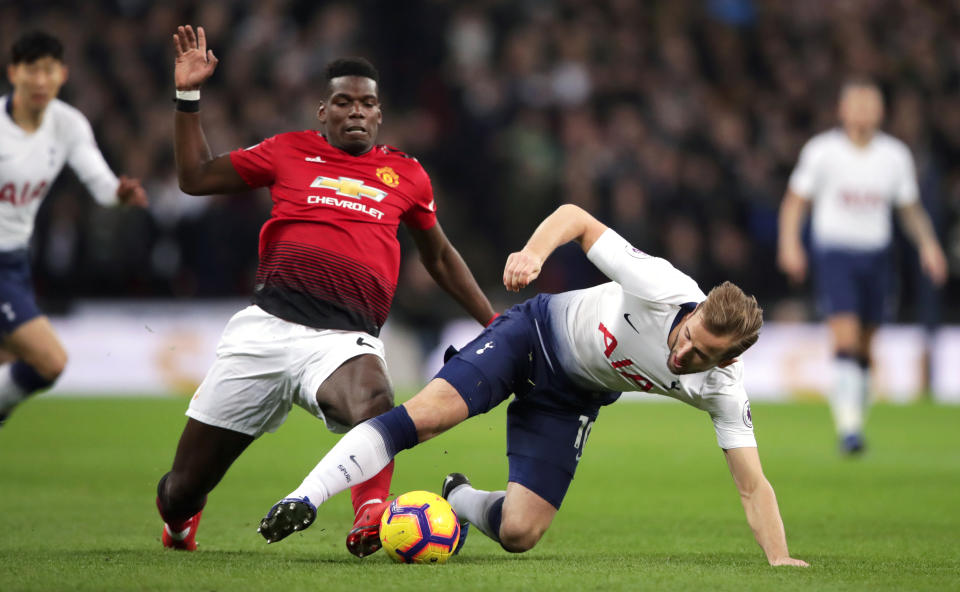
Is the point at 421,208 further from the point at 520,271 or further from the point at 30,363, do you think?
the point at 30,363

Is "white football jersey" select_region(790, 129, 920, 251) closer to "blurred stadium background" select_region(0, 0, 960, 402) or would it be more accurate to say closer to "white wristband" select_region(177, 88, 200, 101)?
"blurred stadium background" select_region(0, 0, 960, 402)

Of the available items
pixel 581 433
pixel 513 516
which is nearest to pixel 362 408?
pixel 513 516

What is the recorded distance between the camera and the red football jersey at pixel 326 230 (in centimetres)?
603

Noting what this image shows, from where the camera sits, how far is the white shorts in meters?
5.86

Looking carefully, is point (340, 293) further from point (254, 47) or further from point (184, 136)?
point (254, 47)

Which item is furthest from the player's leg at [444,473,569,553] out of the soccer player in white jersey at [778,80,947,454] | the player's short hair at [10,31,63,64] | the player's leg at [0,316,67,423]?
the soccer player in white jersey at [778,80,947,454]

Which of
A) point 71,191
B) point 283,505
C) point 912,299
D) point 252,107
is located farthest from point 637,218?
point 283,505

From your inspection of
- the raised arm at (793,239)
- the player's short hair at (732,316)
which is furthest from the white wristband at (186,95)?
the raised arm at (793,239)

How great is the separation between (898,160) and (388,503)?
7089 mm

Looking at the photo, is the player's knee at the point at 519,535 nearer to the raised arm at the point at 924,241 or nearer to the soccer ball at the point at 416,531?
the soccer ball at the point at 416,531

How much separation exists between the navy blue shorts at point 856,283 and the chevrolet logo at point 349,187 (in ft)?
19.4

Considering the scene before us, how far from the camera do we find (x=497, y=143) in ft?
58.4

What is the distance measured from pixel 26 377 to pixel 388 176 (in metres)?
3.11

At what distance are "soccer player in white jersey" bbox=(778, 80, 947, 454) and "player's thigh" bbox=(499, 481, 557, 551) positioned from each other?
5.54 m
